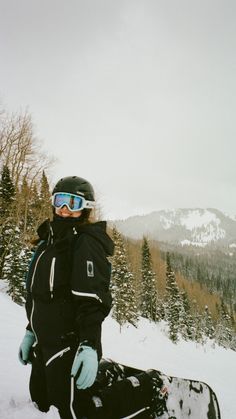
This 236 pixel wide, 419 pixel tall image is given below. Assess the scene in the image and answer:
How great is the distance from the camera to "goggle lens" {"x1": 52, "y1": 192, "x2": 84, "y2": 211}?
11.2ft

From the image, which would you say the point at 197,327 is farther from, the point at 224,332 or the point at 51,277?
the point at 51,277

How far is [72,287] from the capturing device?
9.51 ft

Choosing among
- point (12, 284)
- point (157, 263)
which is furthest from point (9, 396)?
point (157, 263)

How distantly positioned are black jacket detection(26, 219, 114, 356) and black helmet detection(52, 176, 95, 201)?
1.27 ft

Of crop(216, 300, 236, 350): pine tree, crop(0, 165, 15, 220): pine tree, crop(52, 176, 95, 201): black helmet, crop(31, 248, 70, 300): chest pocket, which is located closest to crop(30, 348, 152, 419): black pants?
A: crop(31, 248, 70, 300): chest pocket

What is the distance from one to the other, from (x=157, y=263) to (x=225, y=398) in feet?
309

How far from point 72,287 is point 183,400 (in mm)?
1625

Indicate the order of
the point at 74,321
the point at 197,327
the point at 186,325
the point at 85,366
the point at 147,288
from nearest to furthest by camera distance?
the point at 85,366, the point at 74,321, the point at 147,288, the point at 186,325, the point at 197,327

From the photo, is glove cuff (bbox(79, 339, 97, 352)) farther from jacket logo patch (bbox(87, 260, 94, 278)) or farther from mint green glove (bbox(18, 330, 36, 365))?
mint green glove (bbox(18, 330, 36, 365))

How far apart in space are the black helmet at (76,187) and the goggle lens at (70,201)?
5cm

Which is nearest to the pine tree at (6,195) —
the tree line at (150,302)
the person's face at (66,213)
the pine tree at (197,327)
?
the tree line at (150,302)

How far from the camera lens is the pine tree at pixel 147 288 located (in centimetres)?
5599

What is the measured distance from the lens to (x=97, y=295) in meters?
2.83

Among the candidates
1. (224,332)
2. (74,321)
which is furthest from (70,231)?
(224,332)
